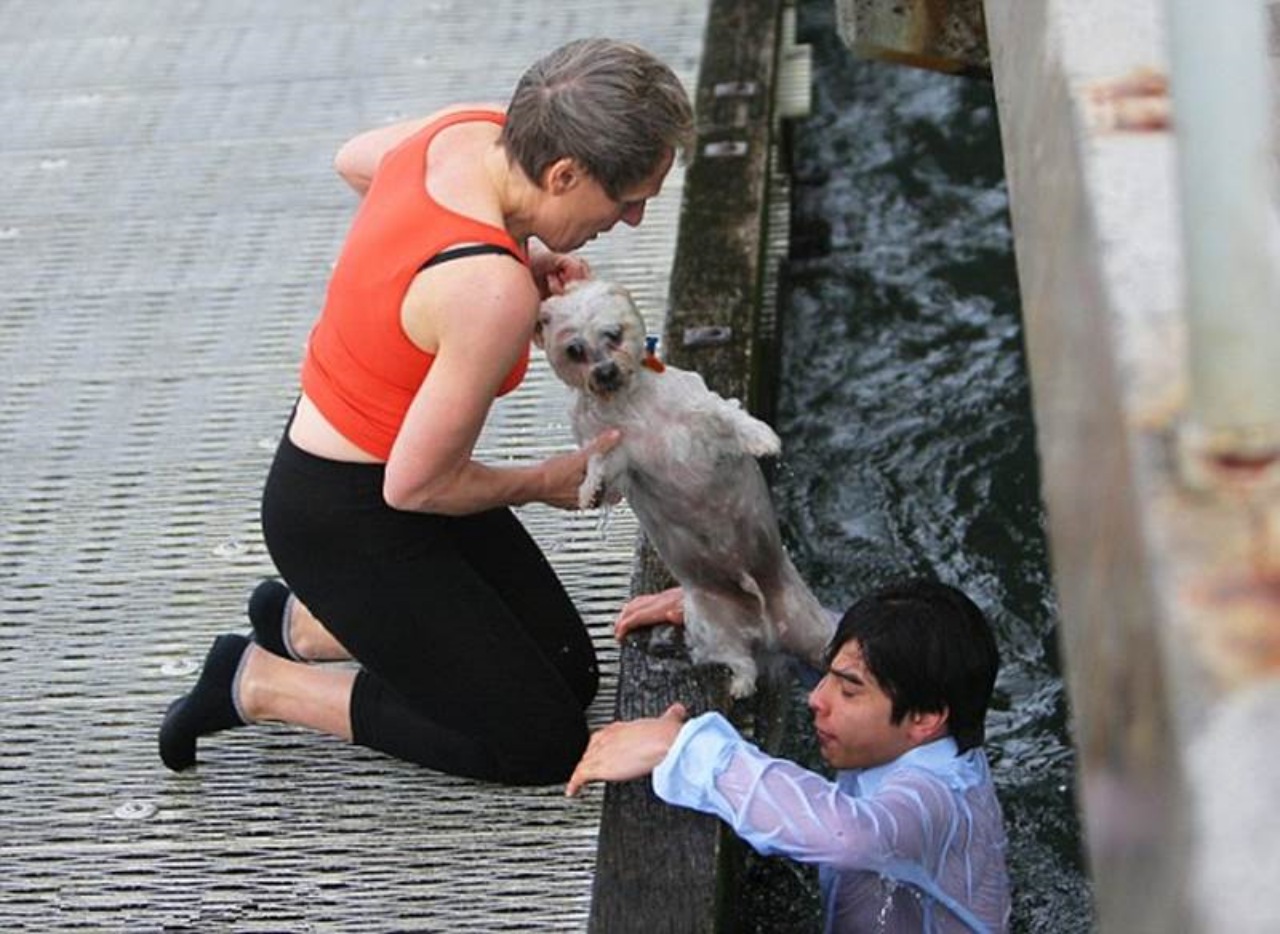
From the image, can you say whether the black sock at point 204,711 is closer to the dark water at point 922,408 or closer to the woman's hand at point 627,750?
the woman's hand at point 627,750

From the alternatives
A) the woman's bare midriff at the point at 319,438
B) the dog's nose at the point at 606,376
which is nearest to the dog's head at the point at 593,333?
the dog's nose at the point at 606,376

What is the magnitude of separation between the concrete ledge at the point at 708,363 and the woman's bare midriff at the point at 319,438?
708mm

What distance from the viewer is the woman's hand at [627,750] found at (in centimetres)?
353

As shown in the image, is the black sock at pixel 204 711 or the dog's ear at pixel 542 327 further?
the black sock at pixel 204 711

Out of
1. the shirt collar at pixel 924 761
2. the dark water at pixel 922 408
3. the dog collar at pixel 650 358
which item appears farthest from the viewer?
→ the dark water at pixel 922 408

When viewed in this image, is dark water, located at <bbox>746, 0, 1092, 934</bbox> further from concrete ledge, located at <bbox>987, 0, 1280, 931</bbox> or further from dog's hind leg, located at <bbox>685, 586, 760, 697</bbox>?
concrete ledge, located at <bbox>987, 0, 1280, 931</bbox>

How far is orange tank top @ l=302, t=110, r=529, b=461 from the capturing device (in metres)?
3.25

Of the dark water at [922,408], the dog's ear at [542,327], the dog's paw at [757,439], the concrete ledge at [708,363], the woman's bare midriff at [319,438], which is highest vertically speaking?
the dog's ear at [542,327]

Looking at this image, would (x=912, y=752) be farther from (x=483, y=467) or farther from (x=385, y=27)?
(x=385, y=27)

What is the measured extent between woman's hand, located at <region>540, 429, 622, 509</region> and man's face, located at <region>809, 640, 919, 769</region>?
54cm

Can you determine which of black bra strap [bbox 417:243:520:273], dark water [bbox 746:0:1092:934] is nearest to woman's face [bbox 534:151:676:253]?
black bra strap [bbox 417:243:520:273]

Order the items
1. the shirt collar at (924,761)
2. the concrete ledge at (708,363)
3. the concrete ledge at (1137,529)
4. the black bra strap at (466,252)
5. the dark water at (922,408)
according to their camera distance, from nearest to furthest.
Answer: the concrete ledge at (1137,529) < the black bra strap at (466,252) < the concrete ledge at (708,363) < the shirt collar at (924,761) < the dark water at (922,408)

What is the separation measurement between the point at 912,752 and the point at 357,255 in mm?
1227

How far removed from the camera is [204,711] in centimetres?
381
